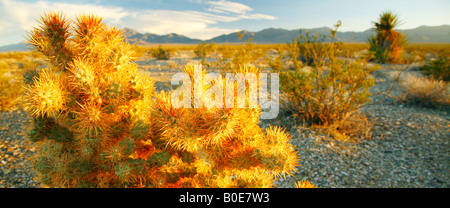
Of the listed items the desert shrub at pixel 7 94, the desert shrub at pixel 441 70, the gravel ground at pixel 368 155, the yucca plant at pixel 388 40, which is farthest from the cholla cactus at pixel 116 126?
the yucca plant at pixel 388 40

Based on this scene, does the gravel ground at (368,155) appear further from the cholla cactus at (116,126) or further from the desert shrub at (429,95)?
the cholla cactus at (116,126)

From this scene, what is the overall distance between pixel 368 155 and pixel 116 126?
450 centimetres

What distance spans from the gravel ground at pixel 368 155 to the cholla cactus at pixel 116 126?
2.17 meters

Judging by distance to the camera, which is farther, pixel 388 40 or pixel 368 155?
pixel 388 40

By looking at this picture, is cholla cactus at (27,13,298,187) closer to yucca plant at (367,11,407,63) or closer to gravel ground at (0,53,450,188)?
gravel ground at (0,53,450,188)

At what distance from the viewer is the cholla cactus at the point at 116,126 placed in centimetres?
170

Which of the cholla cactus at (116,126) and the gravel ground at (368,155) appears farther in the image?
the gravel ground at (368,155)

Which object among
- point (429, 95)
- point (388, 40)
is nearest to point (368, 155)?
point (429, 95)

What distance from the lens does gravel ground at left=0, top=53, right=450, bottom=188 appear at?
3.85 metres

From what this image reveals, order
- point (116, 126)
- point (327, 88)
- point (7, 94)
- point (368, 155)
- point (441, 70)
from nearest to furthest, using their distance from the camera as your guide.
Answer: point (116, 126), point (368, 155), point (327, 88), point (7, 94), point (441, 70)

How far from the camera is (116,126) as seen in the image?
1933 millimetres

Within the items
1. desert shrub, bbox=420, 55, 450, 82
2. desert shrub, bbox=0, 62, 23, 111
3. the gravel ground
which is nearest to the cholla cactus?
the gravel ground

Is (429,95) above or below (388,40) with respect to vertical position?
below

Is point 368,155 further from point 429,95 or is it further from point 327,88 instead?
point 429,95
